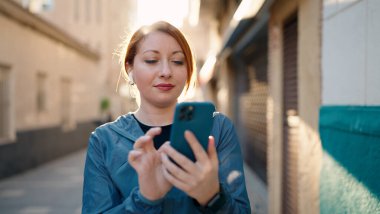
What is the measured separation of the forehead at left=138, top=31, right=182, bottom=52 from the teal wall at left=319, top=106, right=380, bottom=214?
111 centimetres

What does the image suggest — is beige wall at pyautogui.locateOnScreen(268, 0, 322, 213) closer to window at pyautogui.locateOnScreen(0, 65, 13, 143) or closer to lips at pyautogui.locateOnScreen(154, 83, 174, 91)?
lips at pyautogui.locateOnScreen(154, 83, 174, 91)

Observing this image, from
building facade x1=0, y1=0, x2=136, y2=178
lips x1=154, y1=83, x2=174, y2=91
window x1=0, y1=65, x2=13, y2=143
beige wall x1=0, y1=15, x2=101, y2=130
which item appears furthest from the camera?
beige wall x1=0, y1=15, x2=101, y2=130

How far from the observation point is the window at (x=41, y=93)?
12414 mm

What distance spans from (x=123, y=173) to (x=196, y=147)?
53 centimetres

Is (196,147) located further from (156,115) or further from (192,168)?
(156,115)

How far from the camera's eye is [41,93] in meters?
12.7

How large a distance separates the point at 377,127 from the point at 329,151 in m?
0.90

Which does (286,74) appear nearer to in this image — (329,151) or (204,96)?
(329,151)

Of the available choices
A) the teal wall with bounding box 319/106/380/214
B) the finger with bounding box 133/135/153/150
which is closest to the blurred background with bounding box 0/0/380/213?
the teal wall with bounding box 319/106/380/214

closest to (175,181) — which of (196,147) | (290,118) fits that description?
(196,147)

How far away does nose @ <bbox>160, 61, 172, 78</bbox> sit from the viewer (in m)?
1.74

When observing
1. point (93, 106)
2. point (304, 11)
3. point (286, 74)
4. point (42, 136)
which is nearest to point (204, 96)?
point (93, 106)

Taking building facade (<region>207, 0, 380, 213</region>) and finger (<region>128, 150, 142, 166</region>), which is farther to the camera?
building facade (<region>207, 0, 380, 213</region>)

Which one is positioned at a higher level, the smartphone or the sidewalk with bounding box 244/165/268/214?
the smartphone
